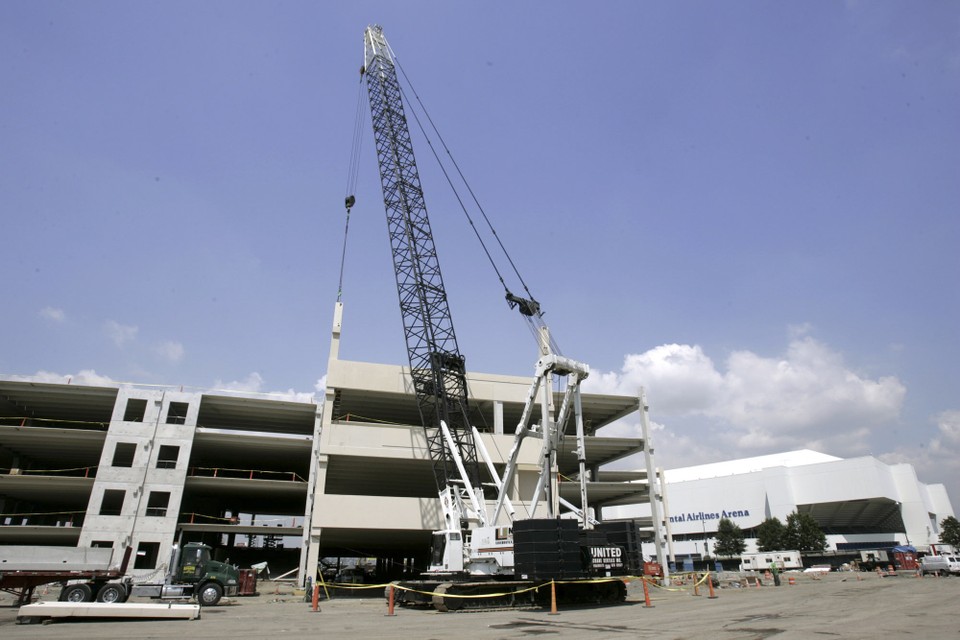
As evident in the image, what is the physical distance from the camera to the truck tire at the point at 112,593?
20.9 m

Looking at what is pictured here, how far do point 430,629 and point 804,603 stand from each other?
15.1 meters

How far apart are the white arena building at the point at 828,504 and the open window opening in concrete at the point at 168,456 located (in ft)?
234

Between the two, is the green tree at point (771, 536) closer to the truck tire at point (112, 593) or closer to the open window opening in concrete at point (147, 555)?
the open window opening in concrete at point (147, 555)

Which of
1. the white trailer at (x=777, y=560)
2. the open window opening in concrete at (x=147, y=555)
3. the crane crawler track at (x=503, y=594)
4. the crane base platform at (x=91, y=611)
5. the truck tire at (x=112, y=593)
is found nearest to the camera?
the crane base platform at (x=91, y=611)

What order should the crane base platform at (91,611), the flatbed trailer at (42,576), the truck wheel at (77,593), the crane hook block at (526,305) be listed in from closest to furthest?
the crane base platform at (91,611), the flatbed trailer at (42,576), the truck wheel at (77,593), the crane hook block at (526,305)

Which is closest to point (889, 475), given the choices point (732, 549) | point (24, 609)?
point (732, 549)

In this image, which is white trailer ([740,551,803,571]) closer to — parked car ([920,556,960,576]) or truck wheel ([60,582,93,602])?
parked car ([920,556,960,576])

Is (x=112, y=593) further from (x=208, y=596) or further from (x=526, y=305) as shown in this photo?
(x=526, y=305)

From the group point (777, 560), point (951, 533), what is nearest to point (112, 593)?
point (777, 560)

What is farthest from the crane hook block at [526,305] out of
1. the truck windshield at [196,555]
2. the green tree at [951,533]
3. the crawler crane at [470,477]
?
the green tree at [951,533]

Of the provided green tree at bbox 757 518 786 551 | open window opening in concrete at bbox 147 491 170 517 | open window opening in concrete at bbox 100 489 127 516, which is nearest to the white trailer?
green tree at bbox 757 518 786 551

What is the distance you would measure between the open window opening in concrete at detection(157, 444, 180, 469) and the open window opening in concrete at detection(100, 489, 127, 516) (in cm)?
262

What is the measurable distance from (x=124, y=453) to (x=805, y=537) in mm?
80000

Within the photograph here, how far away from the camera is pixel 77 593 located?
20641mm
